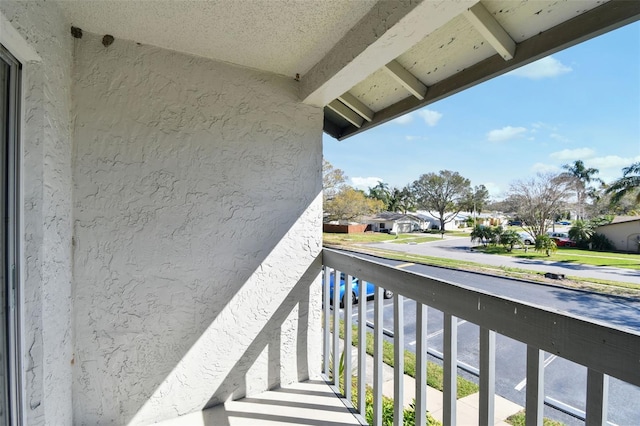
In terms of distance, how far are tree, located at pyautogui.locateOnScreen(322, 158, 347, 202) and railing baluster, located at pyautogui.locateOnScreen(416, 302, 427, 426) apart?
1.62 meters

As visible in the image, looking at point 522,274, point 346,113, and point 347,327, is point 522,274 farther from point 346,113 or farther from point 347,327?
point 346,113

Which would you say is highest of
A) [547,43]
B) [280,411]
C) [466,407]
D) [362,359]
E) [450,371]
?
[547,43]

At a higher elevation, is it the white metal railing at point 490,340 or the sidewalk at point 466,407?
the white metal railing at point 490,340

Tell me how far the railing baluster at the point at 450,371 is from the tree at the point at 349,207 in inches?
62.0

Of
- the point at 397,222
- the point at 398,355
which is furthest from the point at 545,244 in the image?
the point at 397,222

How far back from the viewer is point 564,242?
1383 millimetres

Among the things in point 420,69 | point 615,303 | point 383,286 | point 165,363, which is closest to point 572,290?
point 615,303

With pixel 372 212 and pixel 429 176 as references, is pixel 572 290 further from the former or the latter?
pixel 372 212

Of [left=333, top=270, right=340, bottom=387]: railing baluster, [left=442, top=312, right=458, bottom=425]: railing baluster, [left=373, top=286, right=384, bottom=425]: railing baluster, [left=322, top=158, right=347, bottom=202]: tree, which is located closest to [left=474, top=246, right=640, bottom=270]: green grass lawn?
[left=442, top=312, right=458, bottom=425]: railing baluster

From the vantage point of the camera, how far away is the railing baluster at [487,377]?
1.27 metres

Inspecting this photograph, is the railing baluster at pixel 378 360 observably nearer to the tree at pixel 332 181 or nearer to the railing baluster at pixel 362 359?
the railing baluster at pixel 362 359

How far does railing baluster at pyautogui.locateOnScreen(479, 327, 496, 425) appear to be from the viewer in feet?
4.16

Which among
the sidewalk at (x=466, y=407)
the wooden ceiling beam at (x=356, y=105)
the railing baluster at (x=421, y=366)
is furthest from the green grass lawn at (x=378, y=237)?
the sidewalk at (x=466, y=407)

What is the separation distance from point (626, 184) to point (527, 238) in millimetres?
467
